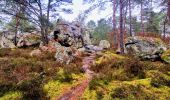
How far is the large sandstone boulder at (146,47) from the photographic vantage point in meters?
15.6

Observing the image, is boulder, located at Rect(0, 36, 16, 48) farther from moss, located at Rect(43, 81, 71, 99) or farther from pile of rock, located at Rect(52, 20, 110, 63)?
moss, located at Rect(43, 81, 71, 99)

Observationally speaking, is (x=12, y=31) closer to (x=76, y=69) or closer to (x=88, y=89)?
(x=76, y=69)

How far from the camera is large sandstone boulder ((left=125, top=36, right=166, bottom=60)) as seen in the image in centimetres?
1562

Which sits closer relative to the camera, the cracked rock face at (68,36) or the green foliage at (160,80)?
the green foliage at (160,80)

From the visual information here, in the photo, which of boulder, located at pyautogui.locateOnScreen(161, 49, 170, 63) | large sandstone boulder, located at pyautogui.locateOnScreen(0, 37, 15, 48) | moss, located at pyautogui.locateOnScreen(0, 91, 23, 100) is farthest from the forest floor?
large sandstone boulder, located at pyautogui.locateOnScreen(0, 37, 15, 48)

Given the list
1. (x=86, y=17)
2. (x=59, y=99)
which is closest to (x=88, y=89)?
(x=59, y=99)

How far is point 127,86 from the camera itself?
9.00 meters

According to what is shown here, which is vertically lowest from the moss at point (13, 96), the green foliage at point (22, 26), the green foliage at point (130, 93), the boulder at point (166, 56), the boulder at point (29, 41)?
the moss at point (13, 96)

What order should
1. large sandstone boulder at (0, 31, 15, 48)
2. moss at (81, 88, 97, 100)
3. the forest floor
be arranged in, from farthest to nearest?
large sandstone boulder at (0, 31, 15, 48), the forest floor, moss at (81, 88, 97, 100)

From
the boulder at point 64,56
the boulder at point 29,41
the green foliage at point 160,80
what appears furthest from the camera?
the boulder at point 29,41

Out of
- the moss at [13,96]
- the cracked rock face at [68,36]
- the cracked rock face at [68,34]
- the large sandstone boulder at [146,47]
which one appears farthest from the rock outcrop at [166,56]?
the moss at [13,96]

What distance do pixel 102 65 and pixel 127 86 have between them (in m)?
3.41

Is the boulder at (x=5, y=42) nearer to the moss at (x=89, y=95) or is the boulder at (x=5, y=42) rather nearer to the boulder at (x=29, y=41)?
the boulder at (x=29, y=41)

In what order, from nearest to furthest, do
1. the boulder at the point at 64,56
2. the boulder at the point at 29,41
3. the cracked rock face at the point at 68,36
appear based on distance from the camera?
the boulder at the point at 64,56
the cracked rock face at the point at 68,36
the boulder at the point at 29,41
